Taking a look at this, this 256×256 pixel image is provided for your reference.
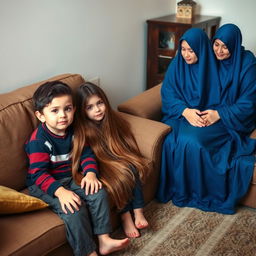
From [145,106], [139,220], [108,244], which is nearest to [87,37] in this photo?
[145,106]

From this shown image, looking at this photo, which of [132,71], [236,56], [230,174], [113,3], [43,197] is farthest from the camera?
[132,71]

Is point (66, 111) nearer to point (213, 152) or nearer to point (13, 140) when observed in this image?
point (13, 140)

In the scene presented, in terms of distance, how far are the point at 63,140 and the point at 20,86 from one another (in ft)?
2.04

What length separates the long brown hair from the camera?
72.3 inches

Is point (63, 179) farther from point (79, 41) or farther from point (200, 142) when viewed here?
point (79, 41)

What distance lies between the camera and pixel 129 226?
1.96m

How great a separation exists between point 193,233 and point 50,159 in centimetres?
92

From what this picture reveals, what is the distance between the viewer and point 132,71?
324 centimetres

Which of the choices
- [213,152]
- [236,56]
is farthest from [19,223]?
[236,56]

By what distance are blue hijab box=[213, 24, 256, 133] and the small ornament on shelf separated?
3.80ft

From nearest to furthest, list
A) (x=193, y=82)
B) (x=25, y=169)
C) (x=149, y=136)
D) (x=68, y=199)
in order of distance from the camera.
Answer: (x=68, y=199) < (x=25, y=169) < (x=149, y=136) < (x=193, y=82)

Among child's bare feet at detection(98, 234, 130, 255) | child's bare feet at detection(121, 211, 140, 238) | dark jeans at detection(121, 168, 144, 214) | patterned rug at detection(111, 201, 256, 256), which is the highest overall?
dark jeans at detection(121, 168, 144, 214)

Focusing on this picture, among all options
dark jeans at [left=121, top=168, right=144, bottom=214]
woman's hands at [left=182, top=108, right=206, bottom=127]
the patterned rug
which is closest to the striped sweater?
dark jeans at [left=121, top=168, right=144, bottom=214]

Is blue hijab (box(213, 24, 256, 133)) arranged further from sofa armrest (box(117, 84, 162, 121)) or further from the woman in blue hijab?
sofa armrest (box(117, 84, 162, 121))
